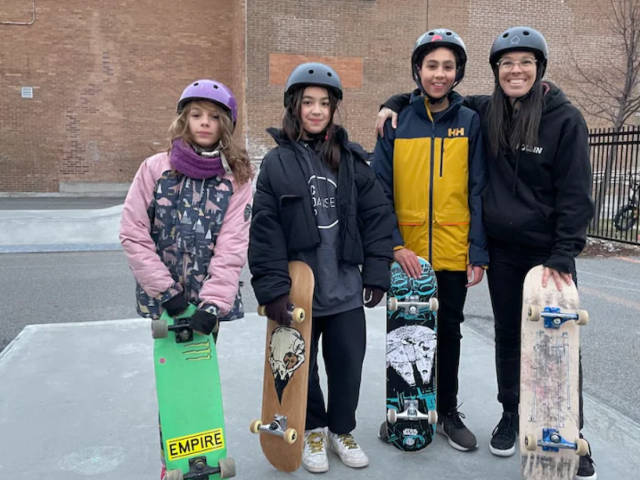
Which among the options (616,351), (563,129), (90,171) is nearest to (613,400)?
(616,351)

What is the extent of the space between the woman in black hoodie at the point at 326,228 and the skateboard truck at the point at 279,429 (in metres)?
0.26

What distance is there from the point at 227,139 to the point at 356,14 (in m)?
16.0

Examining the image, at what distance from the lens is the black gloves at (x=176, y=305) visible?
2.32 m

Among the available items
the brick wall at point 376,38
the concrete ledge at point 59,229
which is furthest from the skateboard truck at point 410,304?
the brick wall at point 376,38

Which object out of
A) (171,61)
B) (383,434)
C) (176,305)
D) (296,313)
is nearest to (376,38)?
(171,61)

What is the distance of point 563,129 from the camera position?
2504 millimetres

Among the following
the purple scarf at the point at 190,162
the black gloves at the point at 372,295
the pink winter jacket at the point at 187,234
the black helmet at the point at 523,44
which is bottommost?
the black gloves at the point at 372,295

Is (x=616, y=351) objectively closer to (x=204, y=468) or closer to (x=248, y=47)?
(x=204, y=468)

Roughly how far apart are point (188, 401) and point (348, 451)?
0.86 meters

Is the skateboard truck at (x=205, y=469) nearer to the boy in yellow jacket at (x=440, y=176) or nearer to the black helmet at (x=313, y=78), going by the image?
the boy in yellow jacket at (x=440, y=176)

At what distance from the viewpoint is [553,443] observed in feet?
7.84

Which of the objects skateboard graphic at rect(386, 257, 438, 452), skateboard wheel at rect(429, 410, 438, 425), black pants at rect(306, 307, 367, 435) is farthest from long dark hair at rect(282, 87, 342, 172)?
skateboard wheel at rect(429, 410, 438, 425)

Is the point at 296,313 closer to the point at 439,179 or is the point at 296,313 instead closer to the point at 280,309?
the point at 280,309

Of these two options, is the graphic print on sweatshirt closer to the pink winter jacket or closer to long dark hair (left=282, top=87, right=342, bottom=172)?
long dark hair (left=282, top=87, right=342, bottom=172)
